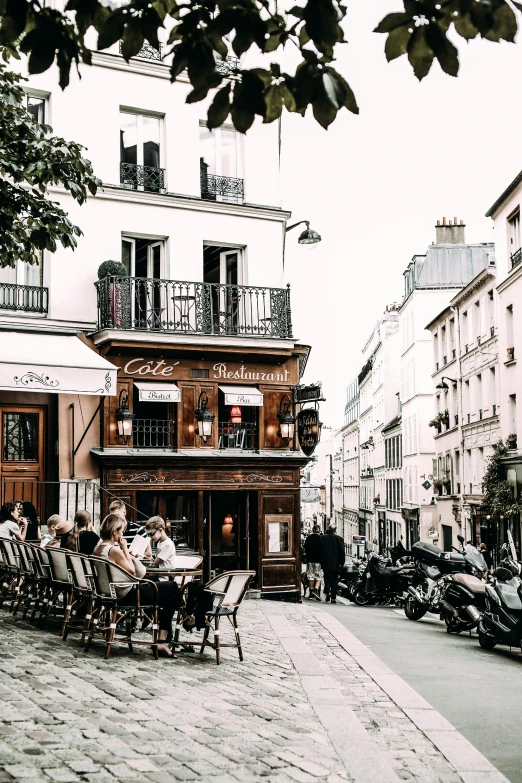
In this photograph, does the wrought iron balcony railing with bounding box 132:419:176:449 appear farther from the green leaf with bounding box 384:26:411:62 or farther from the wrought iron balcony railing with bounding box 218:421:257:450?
the green leaf with bounding box 384:26:411:62

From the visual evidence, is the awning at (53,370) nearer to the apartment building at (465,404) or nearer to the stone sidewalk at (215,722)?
the stone sidewalk at (215,722)

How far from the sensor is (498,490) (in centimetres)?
3238

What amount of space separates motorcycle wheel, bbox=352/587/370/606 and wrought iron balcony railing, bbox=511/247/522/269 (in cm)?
1688

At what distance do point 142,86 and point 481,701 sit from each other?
665 inches

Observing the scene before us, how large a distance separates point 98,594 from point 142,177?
13.6m

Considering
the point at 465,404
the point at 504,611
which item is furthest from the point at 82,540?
the point at 465,404

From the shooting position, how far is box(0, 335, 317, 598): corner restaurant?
19781mm

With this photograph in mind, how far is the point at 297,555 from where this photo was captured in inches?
840

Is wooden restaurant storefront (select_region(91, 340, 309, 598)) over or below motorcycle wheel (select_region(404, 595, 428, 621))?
over

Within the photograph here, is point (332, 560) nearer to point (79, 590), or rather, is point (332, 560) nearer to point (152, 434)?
point (152, 434)

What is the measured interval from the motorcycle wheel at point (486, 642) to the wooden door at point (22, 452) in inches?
387

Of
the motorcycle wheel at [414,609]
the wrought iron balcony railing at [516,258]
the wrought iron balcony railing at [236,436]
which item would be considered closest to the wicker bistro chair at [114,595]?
the motorcycle wheel at [414,609]

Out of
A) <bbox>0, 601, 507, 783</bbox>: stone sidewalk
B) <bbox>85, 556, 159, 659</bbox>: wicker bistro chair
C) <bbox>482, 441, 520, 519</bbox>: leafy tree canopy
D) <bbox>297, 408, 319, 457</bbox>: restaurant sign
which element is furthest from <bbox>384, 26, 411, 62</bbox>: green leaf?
<bbox>482, 441, 520, 519</bbox>: leafy tree canopy

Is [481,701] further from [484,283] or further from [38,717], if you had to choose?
[484,283]
